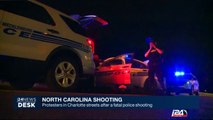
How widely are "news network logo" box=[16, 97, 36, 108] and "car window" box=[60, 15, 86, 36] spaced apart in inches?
49.9

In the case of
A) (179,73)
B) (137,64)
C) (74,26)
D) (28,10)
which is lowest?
(179,73)

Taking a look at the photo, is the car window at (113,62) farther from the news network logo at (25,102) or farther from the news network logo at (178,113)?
the news network logo at (25,102)

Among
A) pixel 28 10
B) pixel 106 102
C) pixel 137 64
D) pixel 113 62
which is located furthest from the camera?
pixel 137 64

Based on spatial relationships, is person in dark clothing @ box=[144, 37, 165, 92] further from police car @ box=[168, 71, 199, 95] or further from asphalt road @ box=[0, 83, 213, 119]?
asphalt road @ box=[0, 83, 213, 119]

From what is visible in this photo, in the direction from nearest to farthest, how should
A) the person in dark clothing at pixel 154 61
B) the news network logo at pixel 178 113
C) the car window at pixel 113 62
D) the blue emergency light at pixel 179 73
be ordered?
the news network logo at pixel 178 113 → the car window at pixel 113 62 → the person in dark clothing at pixel 154 61 → the blue emergency light at pixel 179 73

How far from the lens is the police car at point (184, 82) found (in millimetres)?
5336

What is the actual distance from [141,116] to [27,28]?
187 cm

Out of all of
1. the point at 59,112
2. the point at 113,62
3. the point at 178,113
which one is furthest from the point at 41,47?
the point at 178,113

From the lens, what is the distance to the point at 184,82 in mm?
5488

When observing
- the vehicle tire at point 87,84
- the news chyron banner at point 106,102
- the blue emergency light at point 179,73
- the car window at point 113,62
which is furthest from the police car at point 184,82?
the vehicle tire at point 87,84

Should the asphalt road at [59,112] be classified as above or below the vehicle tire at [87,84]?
below

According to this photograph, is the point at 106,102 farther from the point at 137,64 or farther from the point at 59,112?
the point at 137,64

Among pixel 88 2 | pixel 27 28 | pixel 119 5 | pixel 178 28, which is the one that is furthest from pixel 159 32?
pixel 27 28

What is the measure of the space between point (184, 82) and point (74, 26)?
1.84 meters
